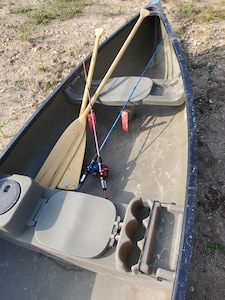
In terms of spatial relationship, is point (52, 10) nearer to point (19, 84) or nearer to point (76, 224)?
point (19, 84)

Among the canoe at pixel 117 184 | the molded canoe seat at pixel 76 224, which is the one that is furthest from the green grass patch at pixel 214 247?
the molded canoe seat at pixel 76 224

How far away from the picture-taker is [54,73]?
15.2 feet

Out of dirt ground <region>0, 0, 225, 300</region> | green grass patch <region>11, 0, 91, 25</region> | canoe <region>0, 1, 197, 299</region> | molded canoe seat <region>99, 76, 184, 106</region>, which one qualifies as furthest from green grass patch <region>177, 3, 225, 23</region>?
molded canoe seat <region>99, 76, 184, 106</region>

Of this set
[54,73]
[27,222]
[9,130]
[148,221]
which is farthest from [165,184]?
[54,73]

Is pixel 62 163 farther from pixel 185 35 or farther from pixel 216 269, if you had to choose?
pixel 185 35

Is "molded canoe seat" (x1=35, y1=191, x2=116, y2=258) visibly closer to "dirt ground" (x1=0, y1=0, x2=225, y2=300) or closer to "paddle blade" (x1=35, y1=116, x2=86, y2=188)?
"paddle blade" (x1=35, y1=116, x2=86, y2=188)

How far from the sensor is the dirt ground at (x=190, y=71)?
2.57 m

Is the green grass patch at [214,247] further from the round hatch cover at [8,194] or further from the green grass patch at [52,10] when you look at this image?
the green grass patch at [52,10]

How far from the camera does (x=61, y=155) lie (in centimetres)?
275

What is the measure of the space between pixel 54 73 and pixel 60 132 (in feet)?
6.08

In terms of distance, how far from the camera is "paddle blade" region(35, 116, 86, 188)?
8.60 feet

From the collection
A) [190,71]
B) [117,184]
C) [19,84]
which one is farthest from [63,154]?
[190,71]

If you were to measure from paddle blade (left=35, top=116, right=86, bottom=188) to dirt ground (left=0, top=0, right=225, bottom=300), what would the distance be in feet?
4.03

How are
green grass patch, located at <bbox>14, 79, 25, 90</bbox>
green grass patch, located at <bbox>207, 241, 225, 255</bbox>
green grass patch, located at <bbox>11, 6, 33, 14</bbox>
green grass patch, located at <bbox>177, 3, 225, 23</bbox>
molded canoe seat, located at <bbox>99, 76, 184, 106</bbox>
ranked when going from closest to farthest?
1. green grass patch, located at <bbox>207, 241, 225, 255</bbox>
2. molded canoe seat, located at <bbox>99, 76, 184, 106</bbox>
3. green grass patch, located at <bbox>14, 79, 25, 90</bbox>
4. green grass patch, located at <bbox>177, 3, 225, 23</bbox>
5. green grass patch, located at <bbox>11, 6, 33, 14</bbox>
